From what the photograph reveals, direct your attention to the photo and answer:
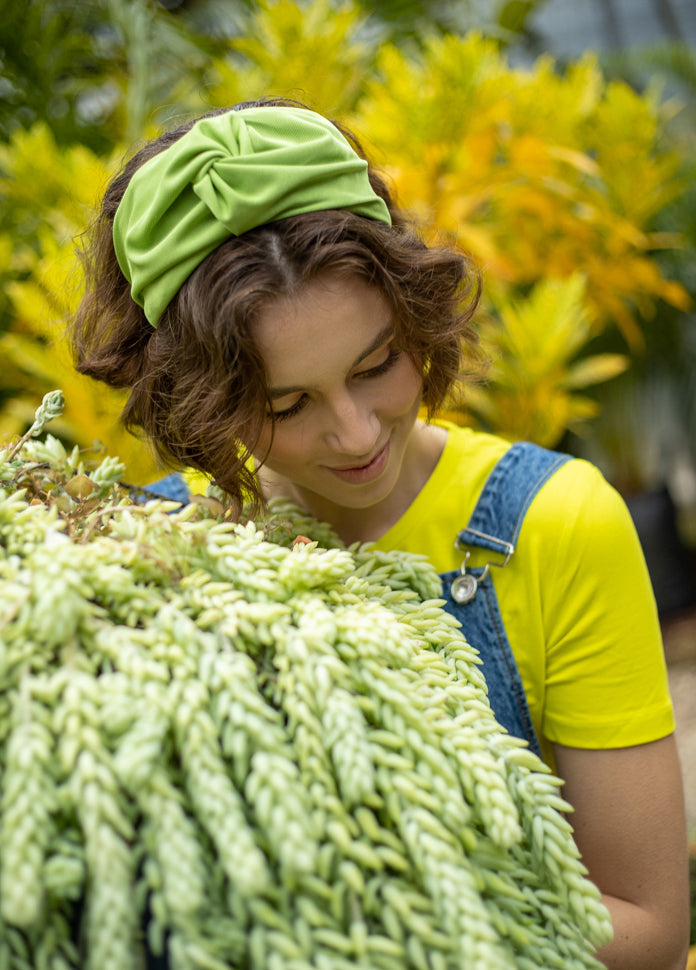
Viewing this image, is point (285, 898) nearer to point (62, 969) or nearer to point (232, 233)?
point (62, 969)

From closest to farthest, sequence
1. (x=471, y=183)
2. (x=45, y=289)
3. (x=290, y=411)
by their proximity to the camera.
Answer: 1. (x=290, y=411)
2. (x=45, y=289)
3. (x=471, y=183)

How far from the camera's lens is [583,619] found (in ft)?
3.97

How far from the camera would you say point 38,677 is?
0.62 metres

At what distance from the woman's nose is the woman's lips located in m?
0.05

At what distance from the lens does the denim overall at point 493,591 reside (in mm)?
1221

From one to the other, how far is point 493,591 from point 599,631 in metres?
0.16

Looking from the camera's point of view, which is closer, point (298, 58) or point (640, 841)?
point (640, 841)

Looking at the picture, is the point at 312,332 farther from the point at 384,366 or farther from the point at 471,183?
the point at 471,183

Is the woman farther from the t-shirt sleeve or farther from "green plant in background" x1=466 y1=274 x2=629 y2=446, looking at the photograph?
"green plant in background" x1=466 y1=274 x2=629 y2=446

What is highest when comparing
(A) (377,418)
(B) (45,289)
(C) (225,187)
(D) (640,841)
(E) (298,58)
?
(E) (298,58)

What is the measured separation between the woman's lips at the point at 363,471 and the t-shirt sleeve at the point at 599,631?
27 cm

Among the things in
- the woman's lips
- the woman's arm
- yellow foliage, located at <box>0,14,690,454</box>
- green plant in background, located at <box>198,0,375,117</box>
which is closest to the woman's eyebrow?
the woman's lips

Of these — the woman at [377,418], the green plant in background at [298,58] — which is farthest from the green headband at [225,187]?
the green plant in background at [298,58]

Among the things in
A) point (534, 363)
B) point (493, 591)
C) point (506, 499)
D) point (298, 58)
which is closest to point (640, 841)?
point (493, 591)
